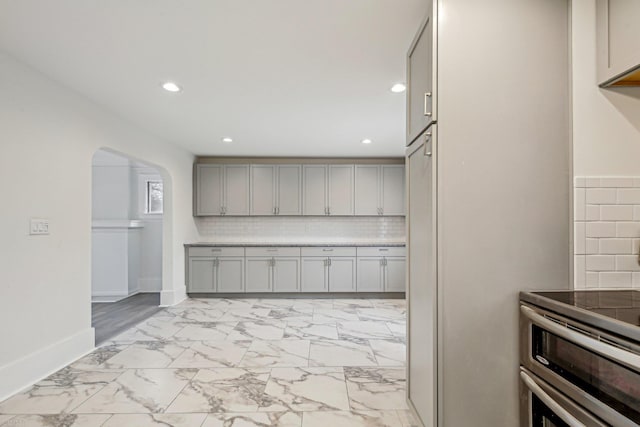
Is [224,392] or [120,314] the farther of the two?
[120,314]

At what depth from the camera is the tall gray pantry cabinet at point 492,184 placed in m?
1.46

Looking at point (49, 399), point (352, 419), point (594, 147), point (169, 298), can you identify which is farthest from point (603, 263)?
point (169, 298)

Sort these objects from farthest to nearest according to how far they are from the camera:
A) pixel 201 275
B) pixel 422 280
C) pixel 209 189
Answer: pixel 209 189 < pixel 201 275 < pixel 422 280

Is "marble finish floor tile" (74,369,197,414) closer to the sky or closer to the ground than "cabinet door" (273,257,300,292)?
closer to the ground

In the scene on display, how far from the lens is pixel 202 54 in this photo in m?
2.21

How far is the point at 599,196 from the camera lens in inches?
57.5

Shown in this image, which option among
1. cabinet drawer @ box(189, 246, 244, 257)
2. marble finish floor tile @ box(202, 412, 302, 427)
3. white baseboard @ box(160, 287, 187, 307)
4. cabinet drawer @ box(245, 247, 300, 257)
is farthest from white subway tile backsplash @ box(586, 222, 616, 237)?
white baseboard @ box(160, 287, 187, 307)

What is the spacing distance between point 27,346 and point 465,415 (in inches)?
117

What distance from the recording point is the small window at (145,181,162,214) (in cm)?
599

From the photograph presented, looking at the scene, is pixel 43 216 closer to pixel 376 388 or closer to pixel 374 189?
pixel 376 388

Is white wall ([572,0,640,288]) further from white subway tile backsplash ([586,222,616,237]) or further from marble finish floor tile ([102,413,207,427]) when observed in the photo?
marble finish floor tile ([102,413,207,427])

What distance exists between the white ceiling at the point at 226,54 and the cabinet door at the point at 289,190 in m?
1.88

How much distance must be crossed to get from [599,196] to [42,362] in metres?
3.77

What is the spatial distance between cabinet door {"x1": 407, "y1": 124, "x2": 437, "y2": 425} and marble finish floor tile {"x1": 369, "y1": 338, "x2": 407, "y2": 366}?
33.1 inches
